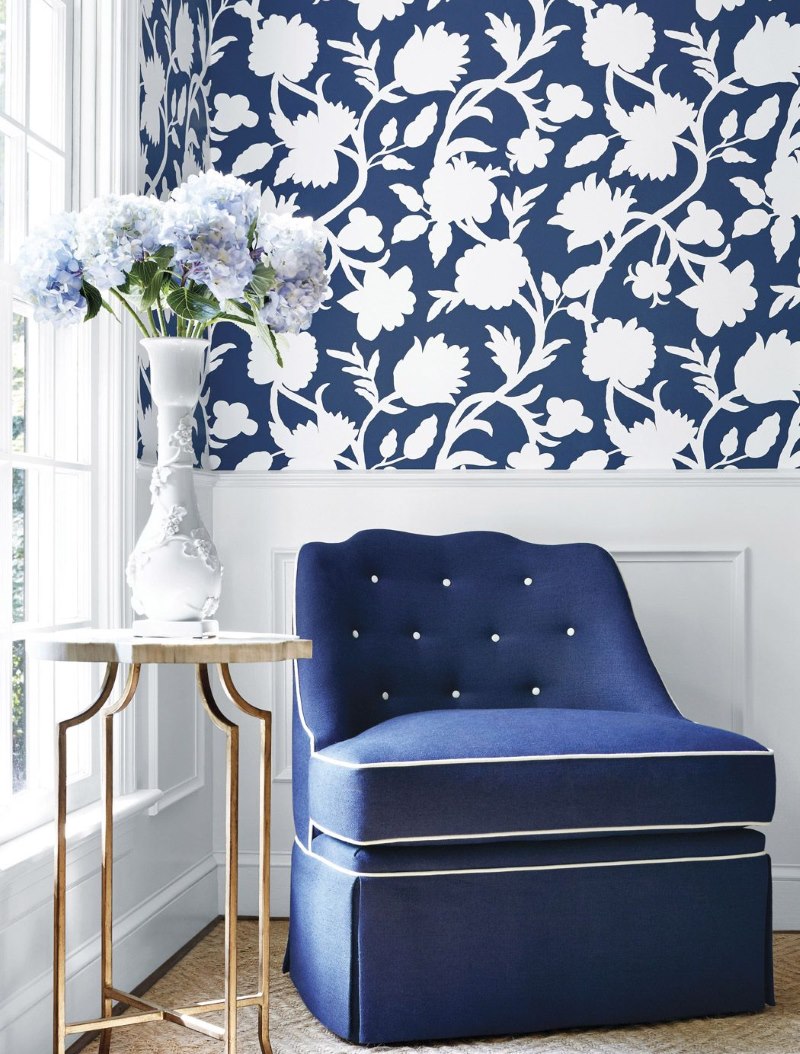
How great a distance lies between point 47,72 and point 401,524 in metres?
Result: 1.33

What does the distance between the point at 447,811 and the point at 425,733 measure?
17 centimetres

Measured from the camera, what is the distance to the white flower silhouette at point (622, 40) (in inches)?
113

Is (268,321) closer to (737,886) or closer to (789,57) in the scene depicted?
(737,886)

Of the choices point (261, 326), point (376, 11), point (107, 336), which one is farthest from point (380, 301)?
point (261, 326)

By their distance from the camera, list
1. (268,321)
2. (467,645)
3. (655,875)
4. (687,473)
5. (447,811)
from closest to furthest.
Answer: (268,321) → (447,811) → (655,875) → (467,645) → (687,473)

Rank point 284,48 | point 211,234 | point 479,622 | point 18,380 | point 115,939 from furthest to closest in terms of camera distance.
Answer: point 284,48
point 479,622
point 115,939
point 18,380
point 211,234

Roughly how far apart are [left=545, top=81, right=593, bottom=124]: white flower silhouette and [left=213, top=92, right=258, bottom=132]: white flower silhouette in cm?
78

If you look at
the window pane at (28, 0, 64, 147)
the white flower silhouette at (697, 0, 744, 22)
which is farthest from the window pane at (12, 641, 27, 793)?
the white flower silhouette at (697, 0, 744, 22)

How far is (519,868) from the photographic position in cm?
195

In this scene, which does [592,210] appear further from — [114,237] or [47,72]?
[114,237]

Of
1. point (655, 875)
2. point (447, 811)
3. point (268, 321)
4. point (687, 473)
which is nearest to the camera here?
point (268, 321)

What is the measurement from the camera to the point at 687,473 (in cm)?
282

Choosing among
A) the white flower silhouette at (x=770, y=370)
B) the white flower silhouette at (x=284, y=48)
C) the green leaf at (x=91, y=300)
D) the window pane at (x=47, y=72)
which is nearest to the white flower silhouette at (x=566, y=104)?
the white flower silhouette at (x=284, y=48)

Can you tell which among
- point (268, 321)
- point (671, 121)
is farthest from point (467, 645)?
point (671, 121)
